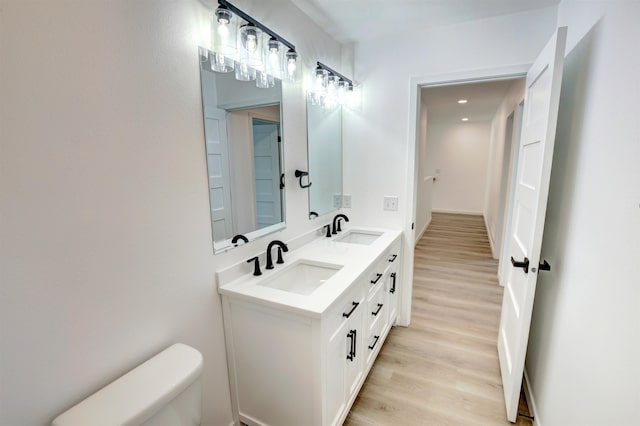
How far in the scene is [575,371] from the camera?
1220 millimetres

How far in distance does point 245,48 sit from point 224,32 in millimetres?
118

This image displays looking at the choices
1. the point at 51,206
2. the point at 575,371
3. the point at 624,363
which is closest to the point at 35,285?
the point at 51,206

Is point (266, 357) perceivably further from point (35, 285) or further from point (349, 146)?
point (349, 146)

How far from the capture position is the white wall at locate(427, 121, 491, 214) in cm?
736

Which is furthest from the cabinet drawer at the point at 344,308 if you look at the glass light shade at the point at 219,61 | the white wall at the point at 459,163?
the white wall at the point at 459,163

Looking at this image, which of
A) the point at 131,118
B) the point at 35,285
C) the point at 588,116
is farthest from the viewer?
the point at 588,116

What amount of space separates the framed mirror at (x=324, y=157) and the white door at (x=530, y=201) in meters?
1.33

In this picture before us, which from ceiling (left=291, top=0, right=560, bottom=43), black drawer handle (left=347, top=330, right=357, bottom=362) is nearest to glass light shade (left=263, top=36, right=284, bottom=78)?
ceiling (left=291, top=0, right=560, bottom=43)

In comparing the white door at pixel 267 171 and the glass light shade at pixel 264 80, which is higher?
the glass light shade at pixel 264 80

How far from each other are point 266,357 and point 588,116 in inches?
71.2

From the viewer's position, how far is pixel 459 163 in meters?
7.62

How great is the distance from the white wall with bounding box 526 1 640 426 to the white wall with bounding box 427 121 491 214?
20.4 feet

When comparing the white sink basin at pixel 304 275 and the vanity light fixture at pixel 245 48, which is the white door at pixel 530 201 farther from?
the vanity light fixture at pixel 245 48

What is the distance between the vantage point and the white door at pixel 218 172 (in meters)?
1.38
